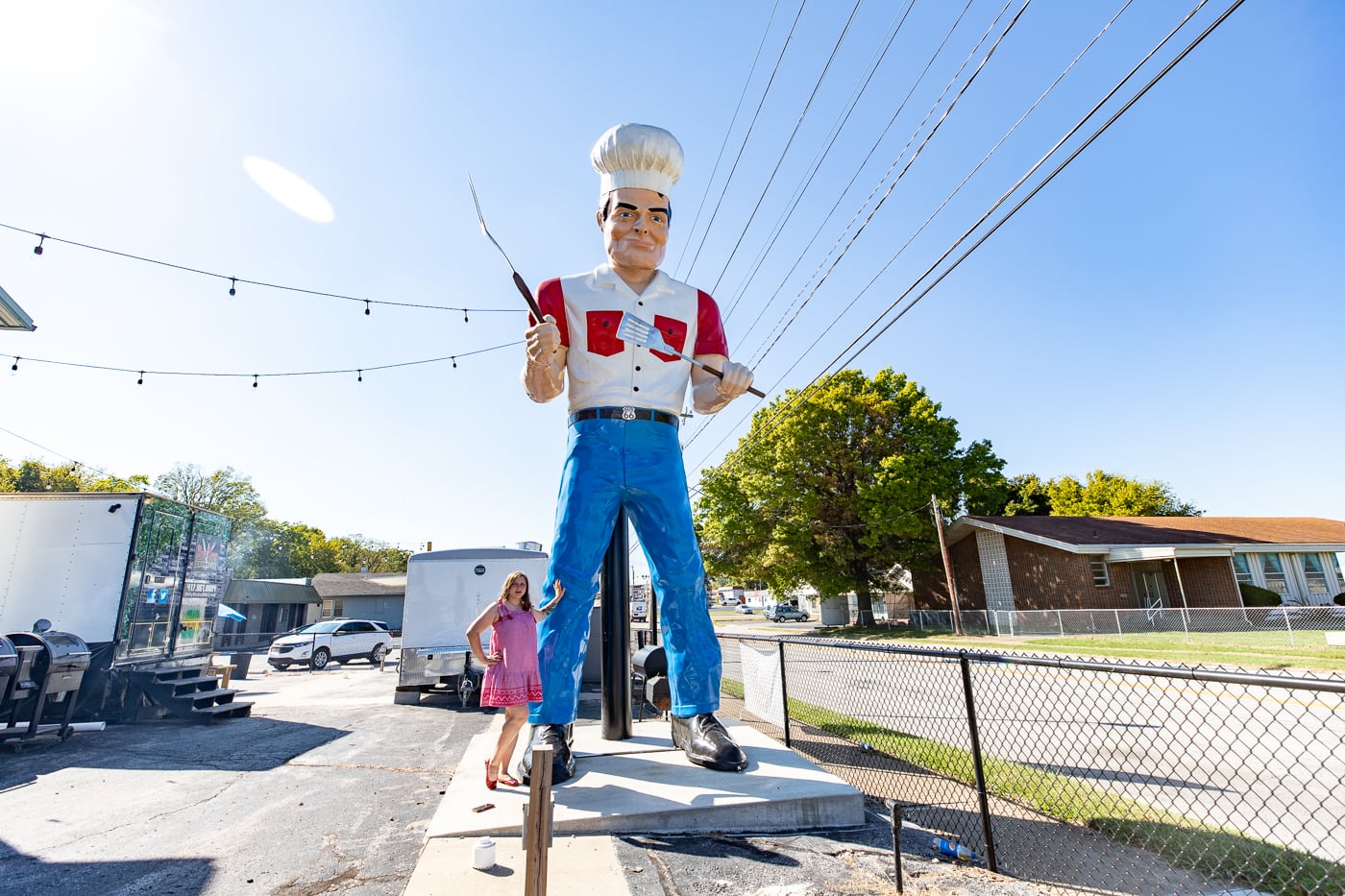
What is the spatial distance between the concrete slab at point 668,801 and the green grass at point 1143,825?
65.9 inches

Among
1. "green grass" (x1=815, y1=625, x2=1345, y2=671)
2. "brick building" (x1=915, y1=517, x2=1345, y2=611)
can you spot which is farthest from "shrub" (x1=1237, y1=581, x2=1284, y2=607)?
"green grass" (x1=815, y1=625, x2=1345, y2=671)

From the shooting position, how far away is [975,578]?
26.8 metres

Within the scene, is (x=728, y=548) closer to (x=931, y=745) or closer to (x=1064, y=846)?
(x=931, y=745)

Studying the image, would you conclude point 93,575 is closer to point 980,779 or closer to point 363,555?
point 980,779

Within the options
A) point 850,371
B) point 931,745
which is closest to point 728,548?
point 850,371

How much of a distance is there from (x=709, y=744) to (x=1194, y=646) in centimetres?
1633

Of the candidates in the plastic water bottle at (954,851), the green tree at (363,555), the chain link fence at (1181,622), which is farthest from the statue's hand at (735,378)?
the green tree at (363,555)

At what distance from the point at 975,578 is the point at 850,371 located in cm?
1018

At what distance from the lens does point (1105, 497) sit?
46.0m

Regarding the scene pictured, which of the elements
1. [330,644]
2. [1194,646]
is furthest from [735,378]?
[330,644]

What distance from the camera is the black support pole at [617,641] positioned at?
15.8 feet

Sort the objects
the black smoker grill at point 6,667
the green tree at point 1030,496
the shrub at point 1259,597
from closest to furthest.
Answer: the black smoker grill at point 6,667
the shrub at point 1259,597
the green tree at point 1030,496

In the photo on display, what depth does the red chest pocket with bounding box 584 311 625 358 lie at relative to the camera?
4.22m

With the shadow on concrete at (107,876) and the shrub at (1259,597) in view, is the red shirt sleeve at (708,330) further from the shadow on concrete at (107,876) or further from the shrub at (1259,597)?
the shrub at (1259,597)
